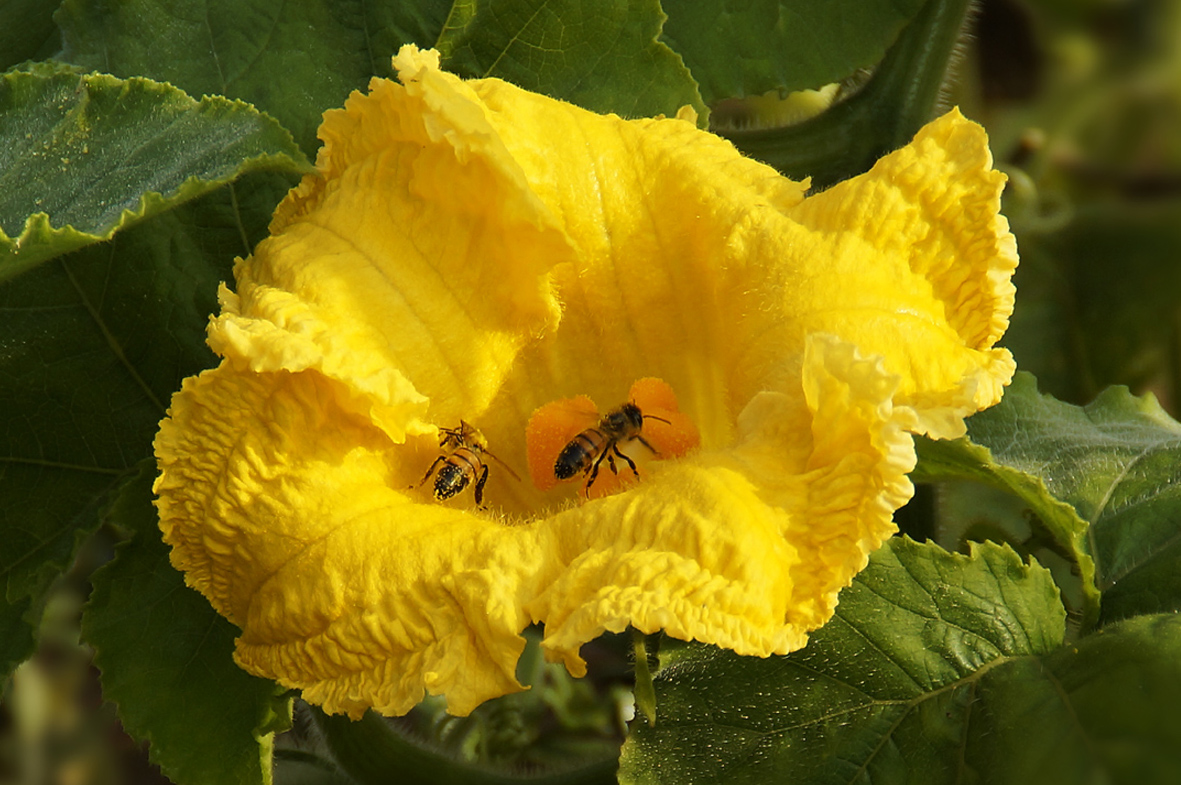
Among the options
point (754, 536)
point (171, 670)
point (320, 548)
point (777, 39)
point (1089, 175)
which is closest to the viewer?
point (754, 536)

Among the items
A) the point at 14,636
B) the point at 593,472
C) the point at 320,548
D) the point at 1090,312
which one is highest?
the point at 320,548

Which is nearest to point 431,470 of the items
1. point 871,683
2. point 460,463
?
point 460,463

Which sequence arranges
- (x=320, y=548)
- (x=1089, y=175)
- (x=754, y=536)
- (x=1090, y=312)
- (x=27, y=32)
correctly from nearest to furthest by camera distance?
(x=754, y=536) → (x=320, y=548) → (x=27, y=32) → (x=1090, y=312) → (x=1089, y=175)

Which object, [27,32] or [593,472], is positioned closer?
[593,472]

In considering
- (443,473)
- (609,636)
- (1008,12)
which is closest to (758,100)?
(609,636)

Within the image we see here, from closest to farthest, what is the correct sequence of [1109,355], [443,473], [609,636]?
1. [443,473]
2. [609,636]
3. [1109,355]

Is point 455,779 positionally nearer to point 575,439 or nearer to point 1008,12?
point 575,439

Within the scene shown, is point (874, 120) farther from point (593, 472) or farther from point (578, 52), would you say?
point (593, 472)
